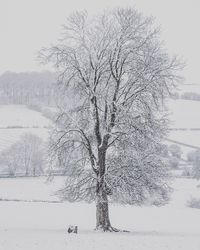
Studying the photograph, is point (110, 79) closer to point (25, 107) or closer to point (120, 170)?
point (120, 170)

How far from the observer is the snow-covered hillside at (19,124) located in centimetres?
11021

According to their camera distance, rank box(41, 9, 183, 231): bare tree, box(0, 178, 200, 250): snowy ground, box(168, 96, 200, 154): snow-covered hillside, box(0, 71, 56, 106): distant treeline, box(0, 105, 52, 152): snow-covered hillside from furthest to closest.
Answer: box(0, 71, 56, 106): distant treeline, box(168, 96, 200, 154): snow-covered hillside, box(0, 105, 52, 152): snow-covered hillside, box(41, 9, 183, 231): bare tree, box(0, 178, 200, 250): snowy ground

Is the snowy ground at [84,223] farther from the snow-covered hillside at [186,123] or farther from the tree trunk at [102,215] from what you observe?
the snow-covered hillside at [186,123]

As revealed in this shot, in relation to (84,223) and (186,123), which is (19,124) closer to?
(186,123)

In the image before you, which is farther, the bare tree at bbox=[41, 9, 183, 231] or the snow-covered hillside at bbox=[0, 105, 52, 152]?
the snow-covered hillside at bbox=[0, 105, 52, 152]

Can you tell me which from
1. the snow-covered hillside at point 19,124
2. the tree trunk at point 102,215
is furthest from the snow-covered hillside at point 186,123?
the tree trunk at point 102,215

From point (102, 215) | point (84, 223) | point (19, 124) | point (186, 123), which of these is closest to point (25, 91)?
point (19, 124)

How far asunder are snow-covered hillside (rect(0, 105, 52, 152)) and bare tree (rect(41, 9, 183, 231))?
7731cm

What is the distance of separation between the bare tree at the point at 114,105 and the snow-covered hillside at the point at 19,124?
7731cm

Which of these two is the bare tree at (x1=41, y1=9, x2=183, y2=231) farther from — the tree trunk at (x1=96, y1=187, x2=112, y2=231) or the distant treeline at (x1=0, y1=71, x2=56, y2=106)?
the distant treeline at (x1=0, y1=71, x2=56, y2=106)

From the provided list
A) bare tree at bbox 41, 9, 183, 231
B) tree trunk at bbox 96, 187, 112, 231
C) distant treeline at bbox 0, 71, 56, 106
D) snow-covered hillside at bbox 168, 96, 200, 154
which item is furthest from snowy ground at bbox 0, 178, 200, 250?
distant treeline at bbox 0, 71, 56, 106

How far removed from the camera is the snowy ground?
18844 mm

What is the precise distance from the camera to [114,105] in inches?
920

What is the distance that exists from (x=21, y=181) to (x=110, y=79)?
59960mm
